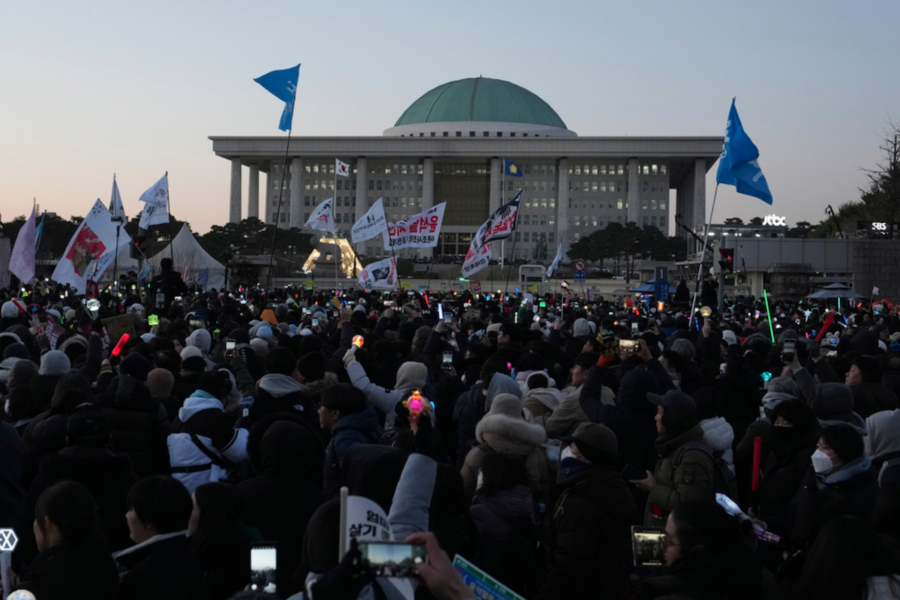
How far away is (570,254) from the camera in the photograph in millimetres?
94625

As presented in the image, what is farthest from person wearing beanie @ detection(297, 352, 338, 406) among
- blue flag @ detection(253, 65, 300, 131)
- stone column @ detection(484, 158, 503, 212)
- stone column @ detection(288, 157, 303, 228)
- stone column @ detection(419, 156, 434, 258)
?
stone column @ detection(288, 157, 303, 228)

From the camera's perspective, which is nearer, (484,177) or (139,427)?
(139,427)

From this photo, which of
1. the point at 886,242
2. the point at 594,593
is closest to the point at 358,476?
the point at 594,593

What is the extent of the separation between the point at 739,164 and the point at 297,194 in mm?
102656

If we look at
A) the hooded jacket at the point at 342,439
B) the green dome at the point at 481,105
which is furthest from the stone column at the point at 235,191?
the hooded jacket at the point at 342,439

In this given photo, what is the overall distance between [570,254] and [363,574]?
93.5 metres

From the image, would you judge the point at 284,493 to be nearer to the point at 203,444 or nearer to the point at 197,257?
the point at 203,444

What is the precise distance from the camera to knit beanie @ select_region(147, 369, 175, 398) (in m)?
6.66

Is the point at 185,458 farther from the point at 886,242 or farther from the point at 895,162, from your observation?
the point at 895,162

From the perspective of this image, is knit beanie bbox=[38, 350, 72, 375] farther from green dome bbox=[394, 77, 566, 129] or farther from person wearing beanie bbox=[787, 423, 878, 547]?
green dome bbox=[394, 77, 566, 129]

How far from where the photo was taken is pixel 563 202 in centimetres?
11694

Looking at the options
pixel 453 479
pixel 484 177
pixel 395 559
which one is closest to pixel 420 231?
pixel 453 479

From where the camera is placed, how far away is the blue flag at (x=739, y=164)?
1703 cm

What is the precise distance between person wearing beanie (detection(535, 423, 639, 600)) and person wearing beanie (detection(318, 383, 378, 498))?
4.44 ft
